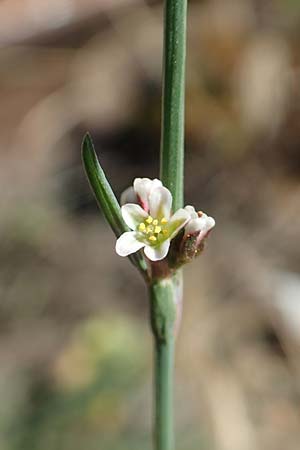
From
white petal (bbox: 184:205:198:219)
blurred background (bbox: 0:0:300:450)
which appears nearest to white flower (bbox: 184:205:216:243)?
white petal (bbox: 184:205:198:219)

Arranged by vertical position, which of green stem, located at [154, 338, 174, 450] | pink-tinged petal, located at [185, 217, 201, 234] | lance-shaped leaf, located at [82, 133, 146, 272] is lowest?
green stem, located at [154, 338, 174, 450]

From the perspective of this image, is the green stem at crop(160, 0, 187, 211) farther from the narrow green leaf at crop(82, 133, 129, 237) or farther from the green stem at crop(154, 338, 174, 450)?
the green stem at crop(154, 338, 174, 450)

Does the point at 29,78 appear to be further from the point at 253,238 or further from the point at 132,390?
the point at 132,390

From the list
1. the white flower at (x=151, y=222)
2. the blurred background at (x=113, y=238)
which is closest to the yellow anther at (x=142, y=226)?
the white flower at (x=151, y=222)

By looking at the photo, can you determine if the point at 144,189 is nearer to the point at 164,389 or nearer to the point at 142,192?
the point at 142,192

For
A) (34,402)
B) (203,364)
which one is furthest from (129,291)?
(34,402)
